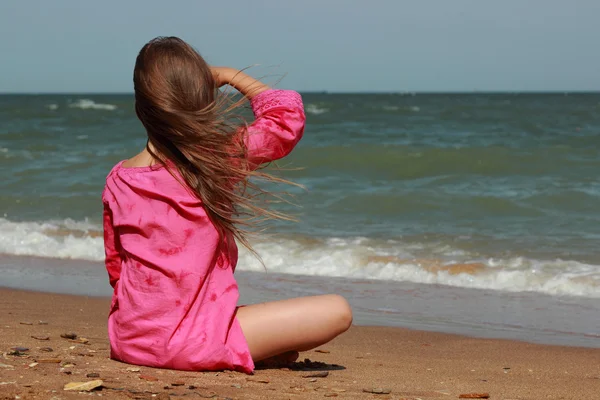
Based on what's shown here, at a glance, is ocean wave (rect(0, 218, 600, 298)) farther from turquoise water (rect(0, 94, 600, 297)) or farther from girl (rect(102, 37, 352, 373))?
girl (rect(102, 37, 352, 373))

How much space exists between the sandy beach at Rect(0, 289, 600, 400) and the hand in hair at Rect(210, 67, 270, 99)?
96 cm

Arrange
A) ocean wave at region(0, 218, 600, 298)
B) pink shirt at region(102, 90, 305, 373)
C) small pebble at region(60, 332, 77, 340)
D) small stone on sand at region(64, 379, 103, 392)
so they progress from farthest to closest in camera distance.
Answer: ocean wave at region(0, 218, 600, 298) < small pebble at region(60, 332, 77, 340) < pink shirt at region(102, 90, 305, 373) < small stone on sand at region(64, 379, 103, 392)

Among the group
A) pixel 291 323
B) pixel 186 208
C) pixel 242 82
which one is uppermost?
pixel 242 82

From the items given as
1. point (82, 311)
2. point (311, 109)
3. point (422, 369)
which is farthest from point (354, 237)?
point (311, 109)

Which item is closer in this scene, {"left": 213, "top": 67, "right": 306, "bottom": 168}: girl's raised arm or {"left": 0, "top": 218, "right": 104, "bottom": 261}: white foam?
{"left": 213, "top": 67, "right": 306, "bottom": 168}: girl's raised arm

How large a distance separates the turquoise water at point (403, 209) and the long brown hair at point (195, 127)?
72 centimetres

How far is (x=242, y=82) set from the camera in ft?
9.21

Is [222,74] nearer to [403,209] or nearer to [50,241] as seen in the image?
[50,241]

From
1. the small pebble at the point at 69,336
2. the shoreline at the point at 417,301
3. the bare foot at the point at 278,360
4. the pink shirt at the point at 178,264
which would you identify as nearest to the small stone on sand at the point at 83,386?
the pink shirt at the point at 178,264

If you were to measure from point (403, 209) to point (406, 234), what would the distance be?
1611mm

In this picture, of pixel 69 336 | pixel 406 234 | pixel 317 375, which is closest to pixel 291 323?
pixel 317 375

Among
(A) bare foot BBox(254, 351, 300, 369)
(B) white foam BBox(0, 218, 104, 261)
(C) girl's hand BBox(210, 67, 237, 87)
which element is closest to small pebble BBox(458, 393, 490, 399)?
(A) bare foot BBox(254, 351, 300, 369)

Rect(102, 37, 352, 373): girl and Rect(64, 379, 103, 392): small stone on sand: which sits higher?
Rect(102, 37, 352, 373): girl

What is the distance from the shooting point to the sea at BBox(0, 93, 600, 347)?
5496 millimetres
